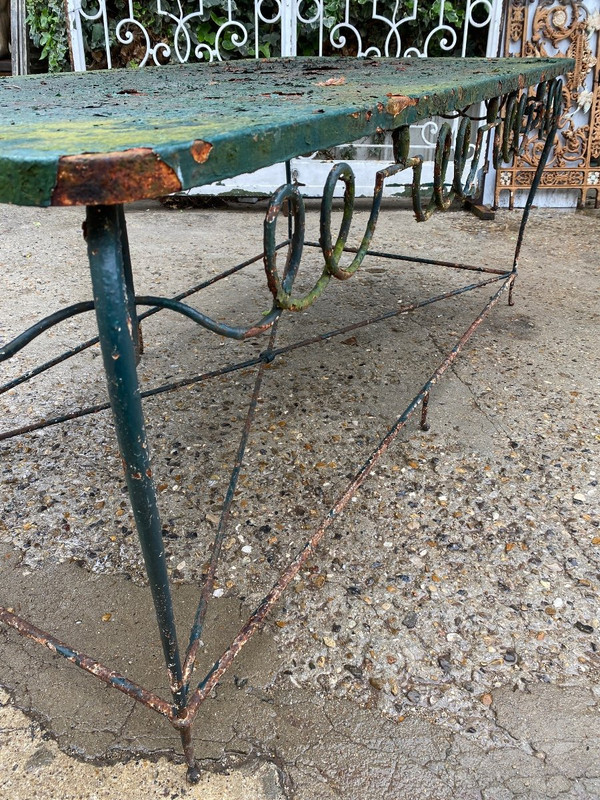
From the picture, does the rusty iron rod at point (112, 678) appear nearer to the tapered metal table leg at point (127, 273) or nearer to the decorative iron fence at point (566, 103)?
the tapered metal table leg at point (127, 273)

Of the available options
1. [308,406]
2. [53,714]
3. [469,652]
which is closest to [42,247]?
[308,406]

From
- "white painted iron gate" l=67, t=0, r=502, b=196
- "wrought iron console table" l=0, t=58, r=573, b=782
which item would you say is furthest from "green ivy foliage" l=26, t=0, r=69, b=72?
"wrought iron console table" l=0, t=58, r=573, b=782

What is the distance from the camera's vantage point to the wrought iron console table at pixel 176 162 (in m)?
0.70

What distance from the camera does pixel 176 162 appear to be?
28.4 inches

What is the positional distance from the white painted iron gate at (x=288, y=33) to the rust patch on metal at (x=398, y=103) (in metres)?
3.06

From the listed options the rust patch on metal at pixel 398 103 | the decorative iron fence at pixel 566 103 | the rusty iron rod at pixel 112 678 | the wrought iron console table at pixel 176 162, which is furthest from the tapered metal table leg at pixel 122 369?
the decorative iron fence at pixel 566 103

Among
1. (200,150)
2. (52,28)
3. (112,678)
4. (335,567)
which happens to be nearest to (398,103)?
(200,150)

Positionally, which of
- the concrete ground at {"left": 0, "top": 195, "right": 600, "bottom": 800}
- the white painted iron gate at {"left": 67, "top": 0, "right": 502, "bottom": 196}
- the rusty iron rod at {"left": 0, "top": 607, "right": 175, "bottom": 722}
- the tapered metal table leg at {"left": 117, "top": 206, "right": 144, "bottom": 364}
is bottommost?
the concrete ground at {"left": 0, "top": 195, "right": 600, "bottom": 800}

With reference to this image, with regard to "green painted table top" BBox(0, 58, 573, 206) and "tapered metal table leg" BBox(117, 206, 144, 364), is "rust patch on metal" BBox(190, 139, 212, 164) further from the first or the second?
"tapered metal table leg" BBox(117, 206, 144, 364)

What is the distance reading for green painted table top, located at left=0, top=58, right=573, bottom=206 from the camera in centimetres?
69

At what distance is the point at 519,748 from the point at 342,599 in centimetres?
44

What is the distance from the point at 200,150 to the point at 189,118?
0.82 ft

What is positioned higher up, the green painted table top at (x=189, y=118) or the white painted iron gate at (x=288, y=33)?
the white painted iron gate at (x=288, y=33)

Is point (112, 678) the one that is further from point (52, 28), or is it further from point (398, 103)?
point (52, 28)
